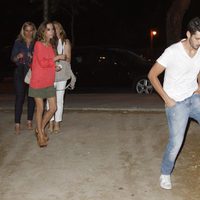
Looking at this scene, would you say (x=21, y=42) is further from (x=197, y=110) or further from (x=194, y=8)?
(x=194, y=8)

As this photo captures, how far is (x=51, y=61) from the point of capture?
6789 millimetres

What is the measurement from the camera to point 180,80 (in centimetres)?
496

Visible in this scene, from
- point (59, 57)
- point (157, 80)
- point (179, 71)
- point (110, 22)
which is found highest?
point (179, 71)

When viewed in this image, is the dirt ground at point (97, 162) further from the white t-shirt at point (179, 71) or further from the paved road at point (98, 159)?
the white t-shirt at point (179, 71)

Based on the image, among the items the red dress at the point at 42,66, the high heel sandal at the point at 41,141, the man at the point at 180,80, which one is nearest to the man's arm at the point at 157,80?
the man at the point at 180,80

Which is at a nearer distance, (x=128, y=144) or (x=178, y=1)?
(x=128, y=144)

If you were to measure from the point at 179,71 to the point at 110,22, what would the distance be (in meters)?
33.4

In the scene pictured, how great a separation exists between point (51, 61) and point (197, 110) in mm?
2429

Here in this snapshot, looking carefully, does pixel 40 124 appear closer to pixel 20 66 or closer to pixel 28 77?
pixel 28 77

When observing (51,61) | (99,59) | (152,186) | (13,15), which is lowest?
(13,15)

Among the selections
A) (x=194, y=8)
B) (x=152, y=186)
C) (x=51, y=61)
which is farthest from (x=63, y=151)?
(x=194, y=8)

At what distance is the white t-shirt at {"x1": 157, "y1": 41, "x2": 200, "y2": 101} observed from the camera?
4867mm

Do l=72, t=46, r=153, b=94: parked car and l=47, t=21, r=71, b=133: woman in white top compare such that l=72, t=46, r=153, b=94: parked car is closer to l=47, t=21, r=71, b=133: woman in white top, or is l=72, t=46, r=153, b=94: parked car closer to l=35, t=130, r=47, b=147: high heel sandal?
l=47, t=21, r=71, b=133: woman in white top

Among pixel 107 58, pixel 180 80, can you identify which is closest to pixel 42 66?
pixel 180 80
